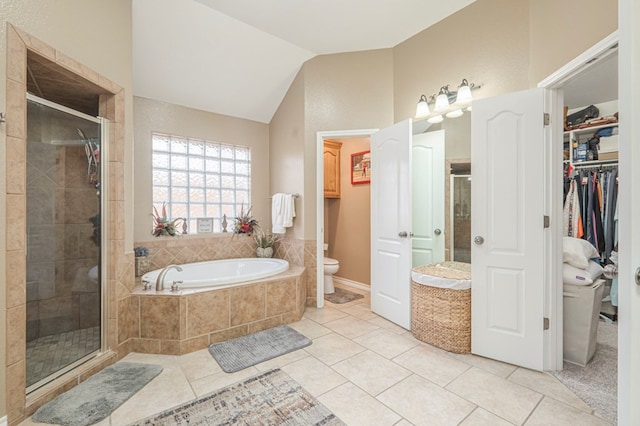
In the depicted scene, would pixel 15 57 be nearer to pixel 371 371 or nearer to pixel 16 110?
pixel 16 110

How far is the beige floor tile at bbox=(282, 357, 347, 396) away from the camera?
6.14 feet

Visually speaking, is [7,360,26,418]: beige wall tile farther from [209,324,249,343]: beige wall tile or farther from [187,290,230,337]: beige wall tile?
[209,324,249,343]: beige wall tile

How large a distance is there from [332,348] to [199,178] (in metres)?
2.67

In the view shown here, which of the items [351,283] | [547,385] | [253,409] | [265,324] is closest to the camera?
[253,409]

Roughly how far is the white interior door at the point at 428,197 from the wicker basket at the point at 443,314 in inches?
14.4

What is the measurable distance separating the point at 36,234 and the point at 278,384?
81.9 inches

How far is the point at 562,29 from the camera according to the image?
6.23 feet

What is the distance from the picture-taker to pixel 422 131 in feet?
9.74

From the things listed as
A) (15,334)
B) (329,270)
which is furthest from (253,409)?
(329,270)

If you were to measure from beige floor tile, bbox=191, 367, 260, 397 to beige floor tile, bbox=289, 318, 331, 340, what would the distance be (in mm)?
713

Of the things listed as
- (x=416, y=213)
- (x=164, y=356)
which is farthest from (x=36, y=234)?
(x=416, y=213)

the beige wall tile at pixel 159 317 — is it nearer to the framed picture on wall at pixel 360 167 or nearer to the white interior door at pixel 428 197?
the white interior door at pixel 428 197

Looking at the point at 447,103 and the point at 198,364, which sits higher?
the point at 447,103

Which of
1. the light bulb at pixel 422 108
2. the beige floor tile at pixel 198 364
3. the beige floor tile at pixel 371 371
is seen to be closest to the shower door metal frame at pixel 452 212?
the light bulb at pixel 422 108
